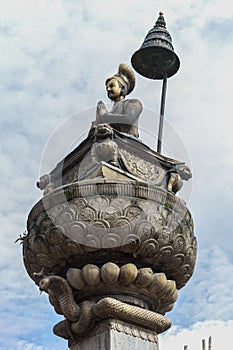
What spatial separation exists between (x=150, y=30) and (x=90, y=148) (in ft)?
12.0

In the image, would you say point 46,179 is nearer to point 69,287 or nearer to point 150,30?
point 69,287

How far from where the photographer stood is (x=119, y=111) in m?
9.63

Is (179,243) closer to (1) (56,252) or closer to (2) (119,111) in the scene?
(1) (56,252)

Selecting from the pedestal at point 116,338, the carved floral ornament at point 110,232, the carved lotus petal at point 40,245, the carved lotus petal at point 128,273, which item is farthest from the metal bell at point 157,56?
the pedestal at point 116,338

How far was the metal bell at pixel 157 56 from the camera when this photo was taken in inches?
456

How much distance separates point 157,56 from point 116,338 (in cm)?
537

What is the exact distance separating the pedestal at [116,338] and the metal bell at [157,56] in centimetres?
500

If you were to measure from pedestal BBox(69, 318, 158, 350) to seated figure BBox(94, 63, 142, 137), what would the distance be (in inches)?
105

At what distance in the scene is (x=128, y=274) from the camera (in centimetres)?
809

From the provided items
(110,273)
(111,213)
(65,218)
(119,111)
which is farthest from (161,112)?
(110,273)

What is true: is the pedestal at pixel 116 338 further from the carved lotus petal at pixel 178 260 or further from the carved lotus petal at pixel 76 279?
the carved lotus petal at pixel 178 260

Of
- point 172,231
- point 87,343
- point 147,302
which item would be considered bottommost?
point 87,343

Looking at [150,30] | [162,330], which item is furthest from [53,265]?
[150,30]

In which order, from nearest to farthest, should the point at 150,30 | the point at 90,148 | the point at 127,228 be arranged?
1. the point at 127,228
2. the point at 90,148
3. the point at 150,30
